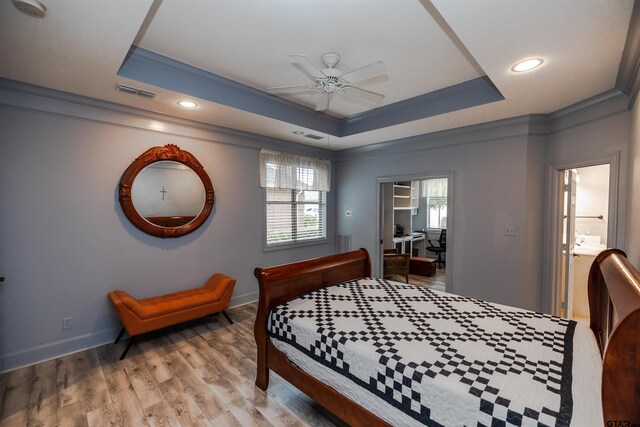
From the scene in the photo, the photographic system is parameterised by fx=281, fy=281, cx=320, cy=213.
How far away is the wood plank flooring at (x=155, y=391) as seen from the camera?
1.94 meters

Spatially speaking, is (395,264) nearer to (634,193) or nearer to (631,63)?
(634,193)

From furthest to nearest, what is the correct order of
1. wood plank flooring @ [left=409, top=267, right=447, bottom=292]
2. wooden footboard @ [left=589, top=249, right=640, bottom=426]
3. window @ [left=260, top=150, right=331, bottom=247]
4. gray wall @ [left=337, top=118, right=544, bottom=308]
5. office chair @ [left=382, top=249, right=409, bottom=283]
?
wood plank flooring @ [left=409, top=267, right=447, bottom=292] < office chair @ [left=382, top=249, right=409, bottom=283] < window @ [left=260, top=150, right=331, bottom=247] < gray wall @ [left=337, top=118, right=544, bottom=308] < wooden footboard @ [left=589, top=249, right=640, bottom=426]

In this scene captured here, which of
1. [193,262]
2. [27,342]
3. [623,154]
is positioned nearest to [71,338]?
[27,342]

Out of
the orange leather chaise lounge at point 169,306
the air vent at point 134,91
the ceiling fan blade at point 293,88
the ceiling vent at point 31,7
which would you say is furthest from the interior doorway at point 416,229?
the ceiling vent at point 31,7

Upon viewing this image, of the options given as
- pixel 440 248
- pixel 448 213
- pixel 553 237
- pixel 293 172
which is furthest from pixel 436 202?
pixel 293 172

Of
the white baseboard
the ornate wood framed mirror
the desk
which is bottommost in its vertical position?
the white baseboard

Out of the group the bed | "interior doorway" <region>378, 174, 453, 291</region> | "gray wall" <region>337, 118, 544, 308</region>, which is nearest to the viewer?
the bed

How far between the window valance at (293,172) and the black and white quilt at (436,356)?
2.44 metres

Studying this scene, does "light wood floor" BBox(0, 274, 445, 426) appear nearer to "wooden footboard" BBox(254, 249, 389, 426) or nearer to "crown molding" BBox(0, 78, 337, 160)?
"wooden footboard" BBox(254, 249, 389, 426)

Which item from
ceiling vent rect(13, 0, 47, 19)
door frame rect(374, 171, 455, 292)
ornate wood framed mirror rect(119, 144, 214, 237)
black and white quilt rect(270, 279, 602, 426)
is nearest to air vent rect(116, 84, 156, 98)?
ornate wood framed mirror rect(119, 144, 214, 237)

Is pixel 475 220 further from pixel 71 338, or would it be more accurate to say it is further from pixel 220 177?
pixel 71 338

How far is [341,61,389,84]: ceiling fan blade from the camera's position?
199 centimetres

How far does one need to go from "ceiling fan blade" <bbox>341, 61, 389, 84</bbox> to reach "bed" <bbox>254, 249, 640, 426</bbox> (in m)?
1.61

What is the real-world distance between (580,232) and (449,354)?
4.60 m
